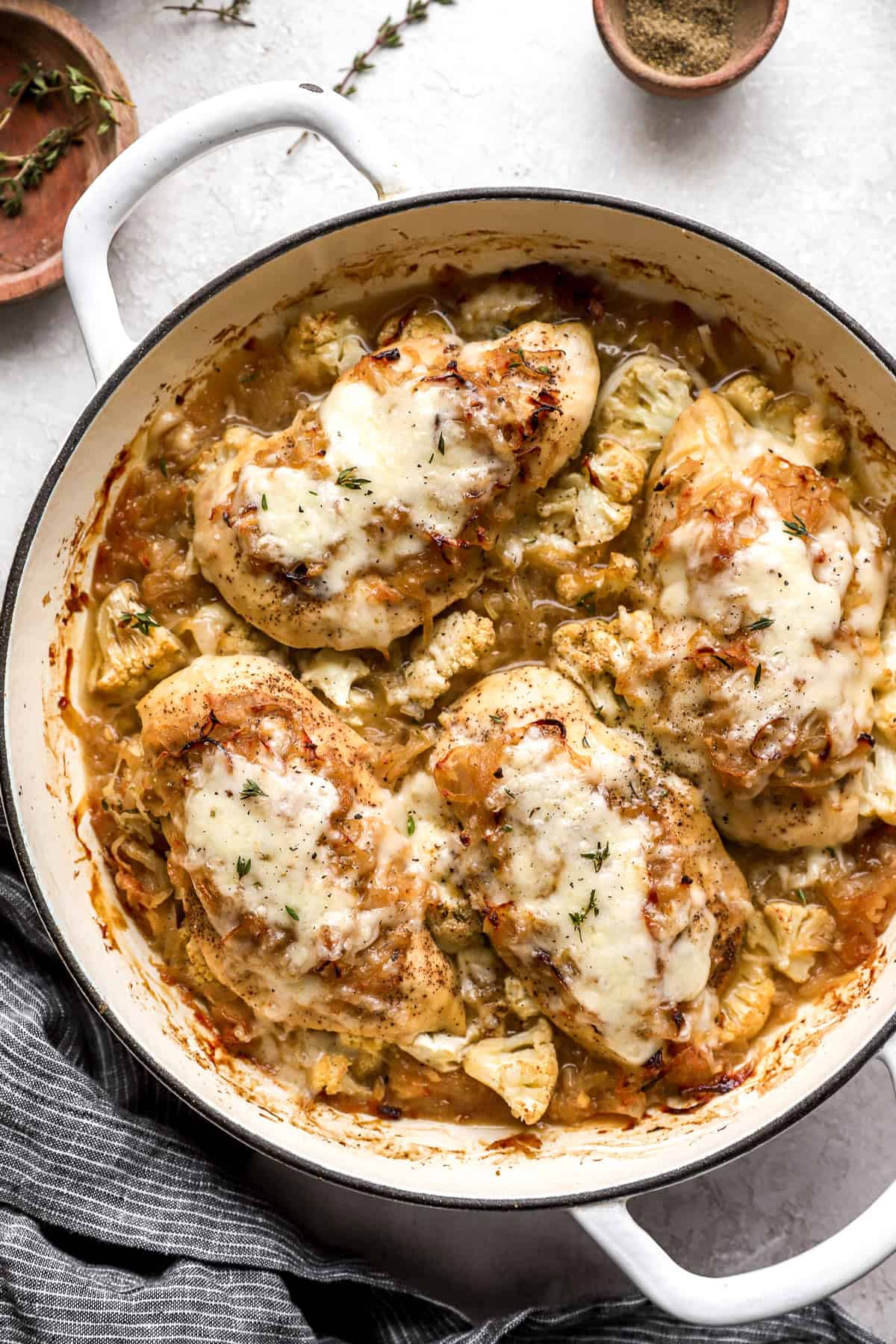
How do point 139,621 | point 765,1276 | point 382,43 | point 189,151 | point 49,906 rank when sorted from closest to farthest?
point 765,1276, point 189,151, point 49,906, point 139,621, point 382,43

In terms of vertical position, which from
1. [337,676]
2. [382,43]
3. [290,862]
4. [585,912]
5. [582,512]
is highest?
[382,43]

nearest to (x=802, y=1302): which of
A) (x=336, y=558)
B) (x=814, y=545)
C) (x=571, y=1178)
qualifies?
(x=571, y=1178)

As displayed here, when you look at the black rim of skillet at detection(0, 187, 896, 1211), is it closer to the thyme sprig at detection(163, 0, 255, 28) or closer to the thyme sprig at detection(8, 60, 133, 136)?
the thyme sprig at detection(8, 60, 133, 136)

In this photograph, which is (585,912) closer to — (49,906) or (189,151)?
(49,906)

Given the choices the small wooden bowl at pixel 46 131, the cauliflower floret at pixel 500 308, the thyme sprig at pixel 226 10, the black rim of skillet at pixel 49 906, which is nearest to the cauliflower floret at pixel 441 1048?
the black rim of skillet at pixel 49 906

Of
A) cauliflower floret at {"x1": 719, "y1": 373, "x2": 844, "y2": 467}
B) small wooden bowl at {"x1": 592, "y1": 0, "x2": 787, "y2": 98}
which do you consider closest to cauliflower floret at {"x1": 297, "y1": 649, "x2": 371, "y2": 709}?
cauliflower floret at {"x1": 719, "y1": 373, "x2": 844, "y2": 467}

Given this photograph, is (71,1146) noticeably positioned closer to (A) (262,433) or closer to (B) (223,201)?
(A) (262,433)

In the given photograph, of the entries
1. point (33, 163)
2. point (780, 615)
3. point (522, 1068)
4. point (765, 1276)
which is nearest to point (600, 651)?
point (780, 615)
